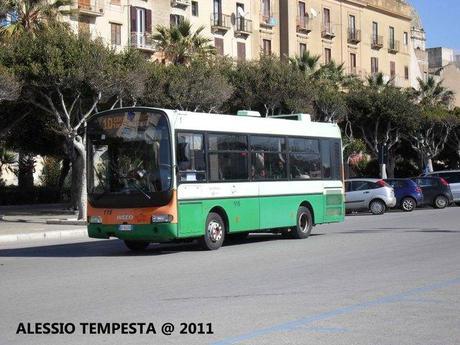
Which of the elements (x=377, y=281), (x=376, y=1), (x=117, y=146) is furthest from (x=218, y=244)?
(x=376, y=1)

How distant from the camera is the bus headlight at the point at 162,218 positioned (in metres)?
14.9

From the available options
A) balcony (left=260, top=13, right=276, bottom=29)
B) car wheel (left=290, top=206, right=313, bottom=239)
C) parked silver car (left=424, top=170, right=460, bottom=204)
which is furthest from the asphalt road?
balcony (left=260, top=13, right=276, bottom=29)

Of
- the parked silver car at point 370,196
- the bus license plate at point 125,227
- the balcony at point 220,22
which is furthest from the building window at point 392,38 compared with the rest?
the bus license plate at point 125,227

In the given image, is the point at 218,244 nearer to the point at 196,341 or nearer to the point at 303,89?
the point at 196,341

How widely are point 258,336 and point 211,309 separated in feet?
5.22

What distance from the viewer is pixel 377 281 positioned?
1121 cm

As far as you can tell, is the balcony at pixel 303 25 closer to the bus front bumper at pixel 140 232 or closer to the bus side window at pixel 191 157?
the bus side window at pixel 191 157

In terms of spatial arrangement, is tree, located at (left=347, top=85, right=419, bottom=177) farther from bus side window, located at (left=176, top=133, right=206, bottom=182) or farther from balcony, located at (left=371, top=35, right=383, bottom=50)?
bus side window, located at (left=176, top=133, right=206, bottom=182)

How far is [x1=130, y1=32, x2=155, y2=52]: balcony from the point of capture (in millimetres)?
47031

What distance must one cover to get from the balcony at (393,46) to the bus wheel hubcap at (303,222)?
185 ft

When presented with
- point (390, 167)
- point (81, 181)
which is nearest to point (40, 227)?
point (81, 181)

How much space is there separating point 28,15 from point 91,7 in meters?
13.2

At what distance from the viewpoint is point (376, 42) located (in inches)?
2768

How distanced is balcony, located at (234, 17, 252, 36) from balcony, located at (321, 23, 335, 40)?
944 cm
